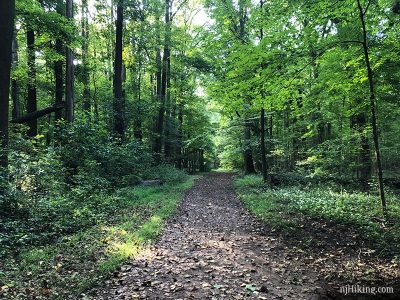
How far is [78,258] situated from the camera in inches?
231

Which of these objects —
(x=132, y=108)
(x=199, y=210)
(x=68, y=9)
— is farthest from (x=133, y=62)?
(x=199, y=210)

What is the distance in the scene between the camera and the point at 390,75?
30.3 ft

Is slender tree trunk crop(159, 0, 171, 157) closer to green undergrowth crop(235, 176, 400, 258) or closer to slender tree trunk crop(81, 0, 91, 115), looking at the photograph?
slender tree trunk crop(81, 0, 91, 115)

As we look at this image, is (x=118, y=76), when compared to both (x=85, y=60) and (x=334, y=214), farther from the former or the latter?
(x=334, y=214)

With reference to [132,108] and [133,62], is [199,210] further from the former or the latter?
[133,62]

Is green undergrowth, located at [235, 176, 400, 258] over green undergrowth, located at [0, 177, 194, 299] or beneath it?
over

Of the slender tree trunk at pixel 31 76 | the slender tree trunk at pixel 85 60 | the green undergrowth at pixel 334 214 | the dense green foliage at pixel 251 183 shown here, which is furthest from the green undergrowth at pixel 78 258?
the slender tree trunk at pixel 31 76

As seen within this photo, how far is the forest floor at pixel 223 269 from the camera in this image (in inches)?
185

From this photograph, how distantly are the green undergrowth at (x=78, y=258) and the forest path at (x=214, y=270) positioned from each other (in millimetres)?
323

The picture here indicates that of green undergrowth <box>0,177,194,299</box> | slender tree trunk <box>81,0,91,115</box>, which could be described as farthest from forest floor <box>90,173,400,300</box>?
slender tree trunk <box>81,0,91,115</box>

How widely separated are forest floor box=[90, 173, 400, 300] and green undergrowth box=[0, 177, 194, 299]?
0.29 meters

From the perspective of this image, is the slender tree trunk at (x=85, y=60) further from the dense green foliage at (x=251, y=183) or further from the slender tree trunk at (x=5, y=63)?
the slender tree trunk at (x=5, y=63)

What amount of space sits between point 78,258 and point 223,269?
114 inches

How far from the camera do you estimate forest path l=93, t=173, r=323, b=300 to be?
473cm
